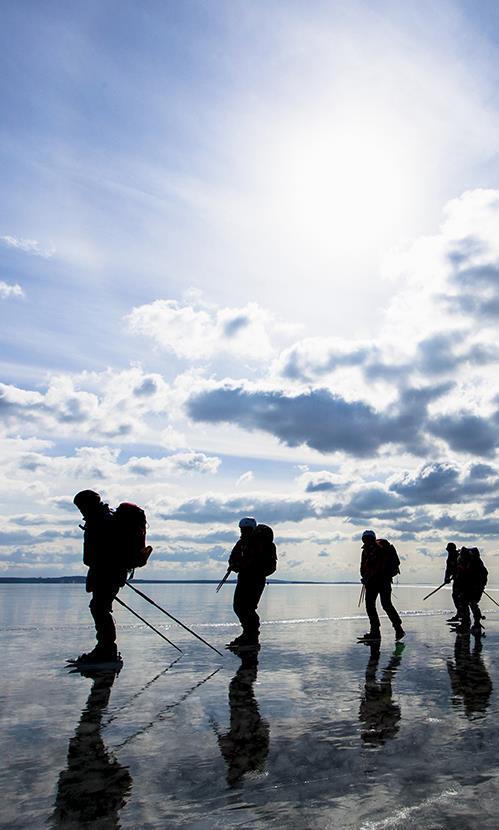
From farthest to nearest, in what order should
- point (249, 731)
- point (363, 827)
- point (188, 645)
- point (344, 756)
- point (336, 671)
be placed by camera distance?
point (188, 645) < point (336, 671) < point (249, 731) < point (344, 756) < point (363, 827)

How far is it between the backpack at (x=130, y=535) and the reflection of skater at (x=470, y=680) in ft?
14.9

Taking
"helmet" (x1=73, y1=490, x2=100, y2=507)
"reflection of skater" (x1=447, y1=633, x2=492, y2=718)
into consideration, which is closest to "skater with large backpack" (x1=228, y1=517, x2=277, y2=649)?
"reflection of skater" (x1=447, y1=633, x2=492, y2=718)

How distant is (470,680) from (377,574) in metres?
5.07

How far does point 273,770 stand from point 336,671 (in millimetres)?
4897

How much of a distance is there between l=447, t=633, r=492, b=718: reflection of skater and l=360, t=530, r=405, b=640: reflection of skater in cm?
163

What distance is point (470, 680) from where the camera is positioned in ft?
26.3

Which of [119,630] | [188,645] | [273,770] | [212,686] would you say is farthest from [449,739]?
[119,630]

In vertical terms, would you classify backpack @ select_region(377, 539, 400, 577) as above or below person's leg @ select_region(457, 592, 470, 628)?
above

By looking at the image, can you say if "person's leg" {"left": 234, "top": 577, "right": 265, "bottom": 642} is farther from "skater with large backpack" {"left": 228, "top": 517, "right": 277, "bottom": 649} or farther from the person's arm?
the person's arm

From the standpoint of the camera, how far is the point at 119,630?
15.8 meters

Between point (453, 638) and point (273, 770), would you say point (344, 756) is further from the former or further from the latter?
point (453, 638)

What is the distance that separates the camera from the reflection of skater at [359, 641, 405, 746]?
511cm

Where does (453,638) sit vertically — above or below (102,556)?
below

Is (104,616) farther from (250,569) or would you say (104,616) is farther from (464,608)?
(464,608)
